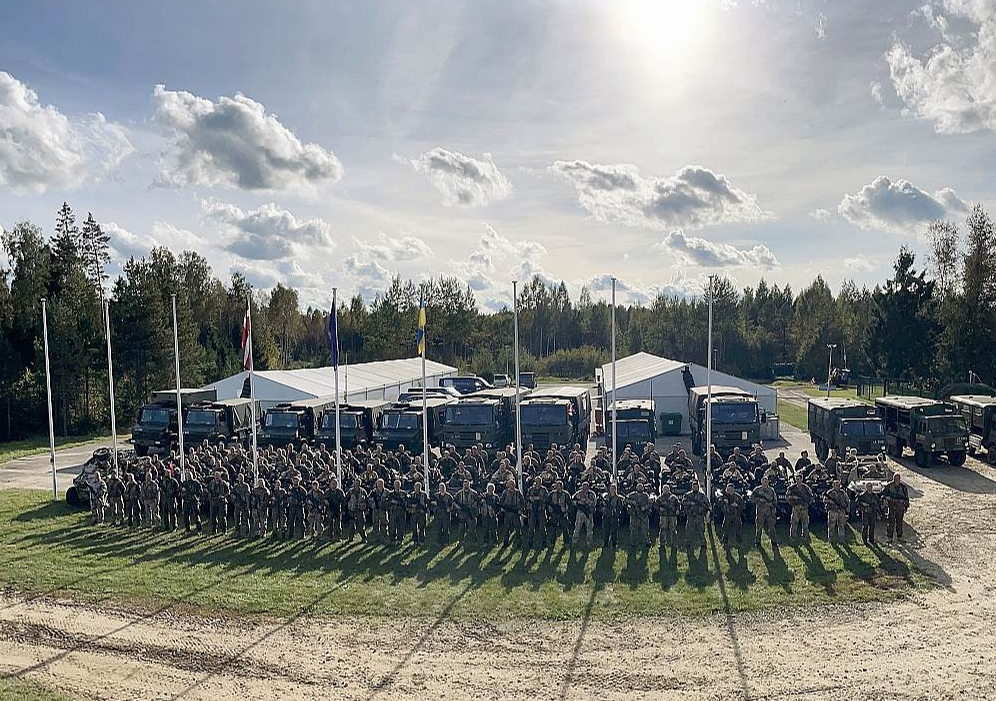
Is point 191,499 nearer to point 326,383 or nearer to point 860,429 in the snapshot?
point 860,429

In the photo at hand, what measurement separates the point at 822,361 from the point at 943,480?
5170cm

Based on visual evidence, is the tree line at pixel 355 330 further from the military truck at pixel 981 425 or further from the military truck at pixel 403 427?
the military truck at pixel 981 425

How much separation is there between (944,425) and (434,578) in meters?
19.3

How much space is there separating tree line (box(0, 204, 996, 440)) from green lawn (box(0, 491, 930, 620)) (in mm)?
10246

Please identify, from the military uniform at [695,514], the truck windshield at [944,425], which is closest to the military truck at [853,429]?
the truck windshield at [944,425]

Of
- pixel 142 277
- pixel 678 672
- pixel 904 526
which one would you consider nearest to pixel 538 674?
pixel 678 672

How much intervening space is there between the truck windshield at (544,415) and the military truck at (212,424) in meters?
10.4

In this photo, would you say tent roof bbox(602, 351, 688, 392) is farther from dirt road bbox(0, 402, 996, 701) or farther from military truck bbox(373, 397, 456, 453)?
dirt road bbox(0, 402, 996, 701)

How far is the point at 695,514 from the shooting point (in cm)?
1683

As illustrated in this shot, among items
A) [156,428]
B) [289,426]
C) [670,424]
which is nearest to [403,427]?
[289,426]

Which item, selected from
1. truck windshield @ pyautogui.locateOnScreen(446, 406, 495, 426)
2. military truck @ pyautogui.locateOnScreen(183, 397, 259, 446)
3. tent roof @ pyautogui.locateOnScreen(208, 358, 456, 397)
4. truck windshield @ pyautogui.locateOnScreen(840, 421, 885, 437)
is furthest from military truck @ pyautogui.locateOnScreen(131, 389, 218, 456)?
truck windshield @ pyautogui.locateOnScreen(840, 421, 885, 437)

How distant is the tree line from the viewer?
42875mm

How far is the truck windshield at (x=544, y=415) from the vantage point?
85.6 feet

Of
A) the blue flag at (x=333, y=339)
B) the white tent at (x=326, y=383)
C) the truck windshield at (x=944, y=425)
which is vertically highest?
the blue flag at (x=333, y=339)
